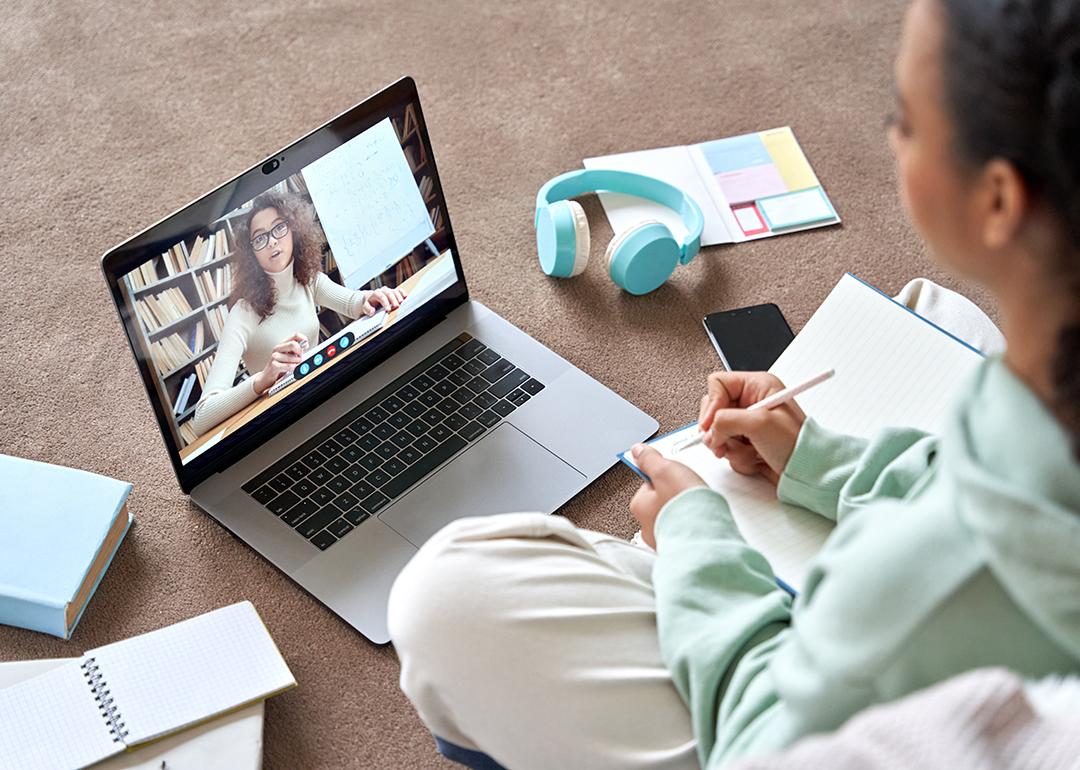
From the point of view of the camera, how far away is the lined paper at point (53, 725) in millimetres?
1072

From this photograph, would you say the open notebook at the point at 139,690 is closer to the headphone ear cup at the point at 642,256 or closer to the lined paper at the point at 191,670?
the lined paper at the point at 191,670

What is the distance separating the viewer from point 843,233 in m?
1.72

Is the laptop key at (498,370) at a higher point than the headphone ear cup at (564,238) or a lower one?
lower

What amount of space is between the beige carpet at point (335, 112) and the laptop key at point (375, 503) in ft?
0.37

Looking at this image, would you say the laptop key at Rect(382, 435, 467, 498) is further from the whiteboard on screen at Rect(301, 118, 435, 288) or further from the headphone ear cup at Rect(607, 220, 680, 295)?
the headphone ear cup at Rect(607, 220, 680, 295)

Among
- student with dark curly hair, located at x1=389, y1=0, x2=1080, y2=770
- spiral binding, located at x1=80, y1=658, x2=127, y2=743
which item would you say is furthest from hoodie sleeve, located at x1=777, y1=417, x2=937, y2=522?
spiral binding, located at x1=80, y1=658, x2=127, y2=743

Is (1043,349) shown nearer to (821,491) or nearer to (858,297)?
(821,491)

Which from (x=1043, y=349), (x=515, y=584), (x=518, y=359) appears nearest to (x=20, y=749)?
(x=515, y=584)

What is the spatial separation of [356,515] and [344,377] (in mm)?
170

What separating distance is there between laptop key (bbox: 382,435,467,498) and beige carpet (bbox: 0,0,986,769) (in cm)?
14

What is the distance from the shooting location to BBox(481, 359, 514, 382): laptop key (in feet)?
4.61

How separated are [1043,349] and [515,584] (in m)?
0.45

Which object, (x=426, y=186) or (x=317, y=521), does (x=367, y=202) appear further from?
(x=317, y=521)

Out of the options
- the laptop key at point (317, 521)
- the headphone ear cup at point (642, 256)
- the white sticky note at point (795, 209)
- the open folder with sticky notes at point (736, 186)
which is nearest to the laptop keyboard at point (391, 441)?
the laptop key at point (317, 521)
